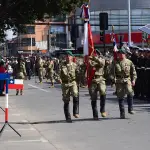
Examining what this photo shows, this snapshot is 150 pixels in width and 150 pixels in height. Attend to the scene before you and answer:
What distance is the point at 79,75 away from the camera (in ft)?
43.1

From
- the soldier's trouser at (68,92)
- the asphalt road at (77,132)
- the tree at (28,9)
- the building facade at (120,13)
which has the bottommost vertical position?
the asphalt road at (77,132)

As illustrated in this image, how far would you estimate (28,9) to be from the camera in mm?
18891

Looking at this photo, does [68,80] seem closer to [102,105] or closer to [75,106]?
[75,106]

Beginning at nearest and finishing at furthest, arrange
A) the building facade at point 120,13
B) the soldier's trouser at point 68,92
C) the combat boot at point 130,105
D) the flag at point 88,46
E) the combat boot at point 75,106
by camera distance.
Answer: the soldier's trouser at point 68,92, the combat boot at point 75,106, the flag at point 88,46, the combat boot at point 130,105, the building facade at point 120,13

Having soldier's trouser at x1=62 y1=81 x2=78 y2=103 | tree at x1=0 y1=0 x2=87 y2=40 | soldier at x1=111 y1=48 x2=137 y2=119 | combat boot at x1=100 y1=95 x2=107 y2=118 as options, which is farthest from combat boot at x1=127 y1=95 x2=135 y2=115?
tree at x1=0 y1=0 x2=87 y2=40

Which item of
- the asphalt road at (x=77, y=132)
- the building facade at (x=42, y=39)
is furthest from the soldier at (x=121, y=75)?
the building facade at (x=42, y=39)

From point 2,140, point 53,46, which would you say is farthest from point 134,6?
point 2,140

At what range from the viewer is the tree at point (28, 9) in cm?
1823

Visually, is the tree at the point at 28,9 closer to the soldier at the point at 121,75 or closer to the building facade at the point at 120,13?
the soldier at the point at 121,75

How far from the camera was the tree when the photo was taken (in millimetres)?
18234

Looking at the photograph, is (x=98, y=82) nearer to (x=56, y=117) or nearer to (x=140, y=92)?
(x=56, y=117)

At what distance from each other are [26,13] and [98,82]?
7.18m

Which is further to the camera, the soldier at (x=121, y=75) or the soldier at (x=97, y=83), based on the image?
the soldier at (x=121, y=75)

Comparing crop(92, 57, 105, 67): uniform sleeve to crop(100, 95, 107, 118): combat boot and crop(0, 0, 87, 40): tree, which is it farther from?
crop(0, 0, 87, 40): tree
